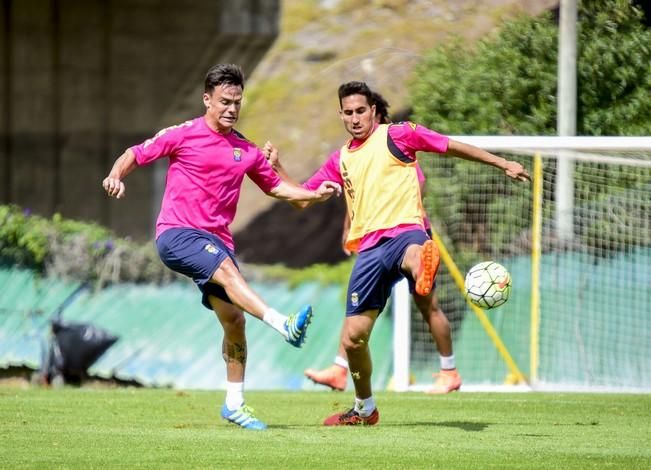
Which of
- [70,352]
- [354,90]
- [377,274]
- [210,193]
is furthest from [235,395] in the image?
[70,352]

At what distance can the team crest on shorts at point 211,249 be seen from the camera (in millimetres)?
8664

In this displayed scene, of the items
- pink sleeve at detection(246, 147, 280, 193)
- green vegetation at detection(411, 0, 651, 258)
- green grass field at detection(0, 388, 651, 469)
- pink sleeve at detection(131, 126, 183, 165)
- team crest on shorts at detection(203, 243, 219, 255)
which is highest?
green vegetation at detection(411, 0, 651, 258)

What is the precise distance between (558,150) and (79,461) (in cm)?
803

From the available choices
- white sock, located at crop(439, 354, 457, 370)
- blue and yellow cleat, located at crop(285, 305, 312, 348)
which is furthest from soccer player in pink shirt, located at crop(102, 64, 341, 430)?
white sock, located at crop(439, 354, 457, 370)

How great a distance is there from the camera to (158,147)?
354 inches

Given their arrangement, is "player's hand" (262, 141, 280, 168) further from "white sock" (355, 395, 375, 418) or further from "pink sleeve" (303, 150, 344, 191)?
"white sock" (355, 395, 375, 418)

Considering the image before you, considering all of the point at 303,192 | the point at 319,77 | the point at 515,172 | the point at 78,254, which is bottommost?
the point at 78,254

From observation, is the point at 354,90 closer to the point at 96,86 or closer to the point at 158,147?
the point at 158,147

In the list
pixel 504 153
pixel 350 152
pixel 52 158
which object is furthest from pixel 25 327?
pixel 52 158

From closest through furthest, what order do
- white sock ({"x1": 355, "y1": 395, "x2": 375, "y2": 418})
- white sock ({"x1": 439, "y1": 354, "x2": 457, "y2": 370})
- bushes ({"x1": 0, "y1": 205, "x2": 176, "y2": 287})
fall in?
white sock ({"x1": 355, "y1": 395, "x2": 375, "y2": 418}) < white sock ({"x1": 439, "y1": 354, "x2": 457, "y2": 370}) < bushes ({"x1": 0, "y1": 205, "x2": 176, "y2": 287})

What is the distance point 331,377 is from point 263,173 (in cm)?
344

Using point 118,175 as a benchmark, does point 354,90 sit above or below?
above

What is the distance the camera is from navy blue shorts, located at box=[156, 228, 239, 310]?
8.64 metres

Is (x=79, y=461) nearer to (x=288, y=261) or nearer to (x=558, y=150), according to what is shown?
(x=558, y=150)
